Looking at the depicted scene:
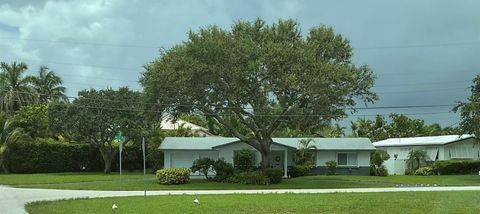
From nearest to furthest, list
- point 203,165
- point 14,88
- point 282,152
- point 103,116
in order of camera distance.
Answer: point 203,165 → point 103,116 → point 282,152 → point 14,88

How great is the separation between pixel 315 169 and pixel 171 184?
18.5 metres

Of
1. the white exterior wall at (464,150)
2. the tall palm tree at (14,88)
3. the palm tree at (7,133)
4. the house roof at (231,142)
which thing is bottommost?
the white exterior wall at (464,150)

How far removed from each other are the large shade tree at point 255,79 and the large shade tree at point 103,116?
14.2m

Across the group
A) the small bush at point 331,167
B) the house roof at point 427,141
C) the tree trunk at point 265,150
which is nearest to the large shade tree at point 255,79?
the tree trunk at point 265,150

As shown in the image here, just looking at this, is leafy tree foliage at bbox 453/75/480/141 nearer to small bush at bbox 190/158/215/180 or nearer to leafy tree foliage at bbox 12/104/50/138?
small bush at bbox 190/158/215/180

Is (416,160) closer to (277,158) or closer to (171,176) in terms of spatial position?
(277,158)

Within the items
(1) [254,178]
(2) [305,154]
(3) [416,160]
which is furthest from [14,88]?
(3) [416,160]

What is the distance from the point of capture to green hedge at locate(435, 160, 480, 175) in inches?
1921

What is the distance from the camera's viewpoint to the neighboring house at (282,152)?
48.0 metres

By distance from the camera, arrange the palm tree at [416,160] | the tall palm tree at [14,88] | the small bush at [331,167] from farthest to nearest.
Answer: the tall palm tree at [14,88]
the palm tree at [416,160]
the small bush at [331,167]

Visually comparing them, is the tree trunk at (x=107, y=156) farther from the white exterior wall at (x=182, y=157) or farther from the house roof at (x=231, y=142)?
the house roof at (x=231, y=142)

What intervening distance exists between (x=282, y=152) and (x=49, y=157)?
21.2m

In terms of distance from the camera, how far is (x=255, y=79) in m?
33.1

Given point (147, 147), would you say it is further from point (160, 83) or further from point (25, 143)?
point (160, 83)
